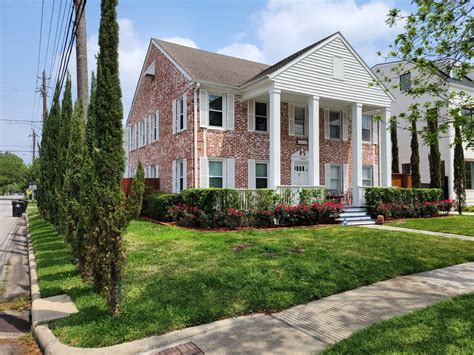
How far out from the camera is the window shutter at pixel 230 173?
51.2ft

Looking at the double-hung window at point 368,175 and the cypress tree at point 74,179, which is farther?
the double-hung window at point 368,175

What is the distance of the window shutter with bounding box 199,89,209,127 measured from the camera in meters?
15.0

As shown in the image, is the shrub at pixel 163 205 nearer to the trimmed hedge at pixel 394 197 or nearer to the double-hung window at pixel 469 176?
the trimmed hedge at pixel 394 197

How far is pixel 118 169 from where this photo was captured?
4617 mm

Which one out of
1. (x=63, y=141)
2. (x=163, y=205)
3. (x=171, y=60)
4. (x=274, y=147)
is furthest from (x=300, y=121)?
(x=63, y=141)

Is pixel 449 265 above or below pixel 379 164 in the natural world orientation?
below

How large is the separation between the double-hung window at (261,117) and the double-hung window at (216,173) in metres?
2.60

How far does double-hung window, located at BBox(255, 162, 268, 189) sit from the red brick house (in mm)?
47

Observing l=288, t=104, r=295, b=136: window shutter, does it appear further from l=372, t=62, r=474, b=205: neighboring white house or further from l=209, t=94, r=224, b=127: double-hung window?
l=372, t=62, r=474, b=205: neighboring white house

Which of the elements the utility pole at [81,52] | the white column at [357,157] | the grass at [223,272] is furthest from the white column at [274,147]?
the utility pole at [81,52]

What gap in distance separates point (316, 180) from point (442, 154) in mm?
13724

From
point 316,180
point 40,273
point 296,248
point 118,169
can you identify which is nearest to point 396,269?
point 296,248

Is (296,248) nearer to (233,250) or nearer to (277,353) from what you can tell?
(233,250)

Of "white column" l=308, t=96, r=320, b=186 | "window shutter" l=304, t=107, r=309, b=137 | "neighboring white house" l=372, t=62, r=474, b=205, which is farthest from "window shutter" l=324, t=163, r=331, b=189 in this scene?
"neighboring white house" l=372, t=62, r=474, b=205
